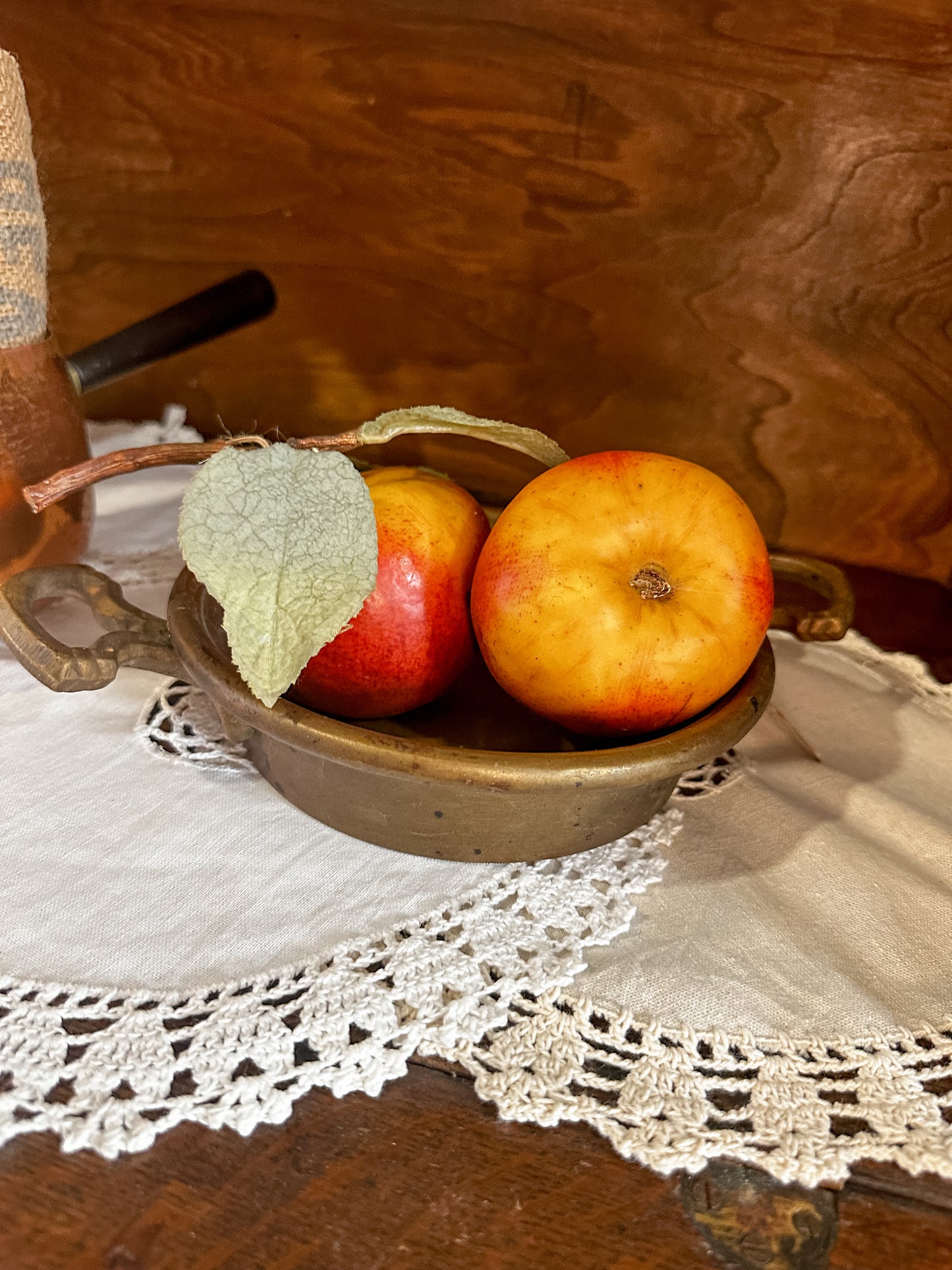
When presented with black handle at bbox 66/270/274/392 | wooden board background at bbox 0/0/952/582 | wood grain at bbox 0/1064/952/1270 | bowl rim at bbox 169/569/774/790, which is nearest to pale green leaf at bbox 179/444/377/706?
bowl rim at bbox 169/569/774/790

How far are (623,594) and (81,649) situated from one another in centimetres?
21

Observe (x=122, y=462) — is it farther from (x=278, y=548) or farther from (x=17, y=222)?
(x=17, y=222)

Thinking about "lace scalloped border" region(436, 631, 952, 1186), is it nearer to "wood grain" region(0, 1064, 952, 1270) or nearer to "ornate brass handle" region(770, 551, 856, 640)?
"wood grain" region(0, 1064, 952, 1270)

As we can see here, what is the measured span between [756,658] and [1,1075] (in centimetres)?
31

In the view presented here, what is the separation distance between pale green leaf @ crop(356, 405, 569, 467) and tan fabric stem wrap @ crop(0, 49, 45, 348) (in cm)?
20

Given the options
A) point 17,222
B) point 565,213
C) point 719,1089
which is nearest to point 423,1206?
point 719,1089

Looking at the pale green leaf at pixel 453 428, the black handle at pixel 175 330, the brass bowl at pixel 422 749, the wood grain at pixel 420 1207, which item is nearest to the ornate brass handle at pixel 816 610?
the brass bowl at pixel 422 749

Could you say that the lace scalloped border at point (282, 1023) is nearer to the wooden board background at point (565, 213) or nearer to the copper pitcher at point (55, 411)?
the copper pitcher at point (55, 411)

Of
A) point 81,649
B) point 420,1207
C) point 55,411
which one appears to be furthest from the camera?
point 55,411

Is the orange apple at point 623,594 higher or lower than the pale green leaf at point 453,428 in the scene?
lower

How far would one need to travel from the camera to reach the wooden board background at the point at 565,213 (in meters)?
0.55

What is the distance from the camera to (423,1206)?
0.27 meters

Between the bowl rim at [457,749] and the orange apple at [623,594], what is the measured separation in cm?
2

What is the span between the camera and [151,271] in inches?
27.9
